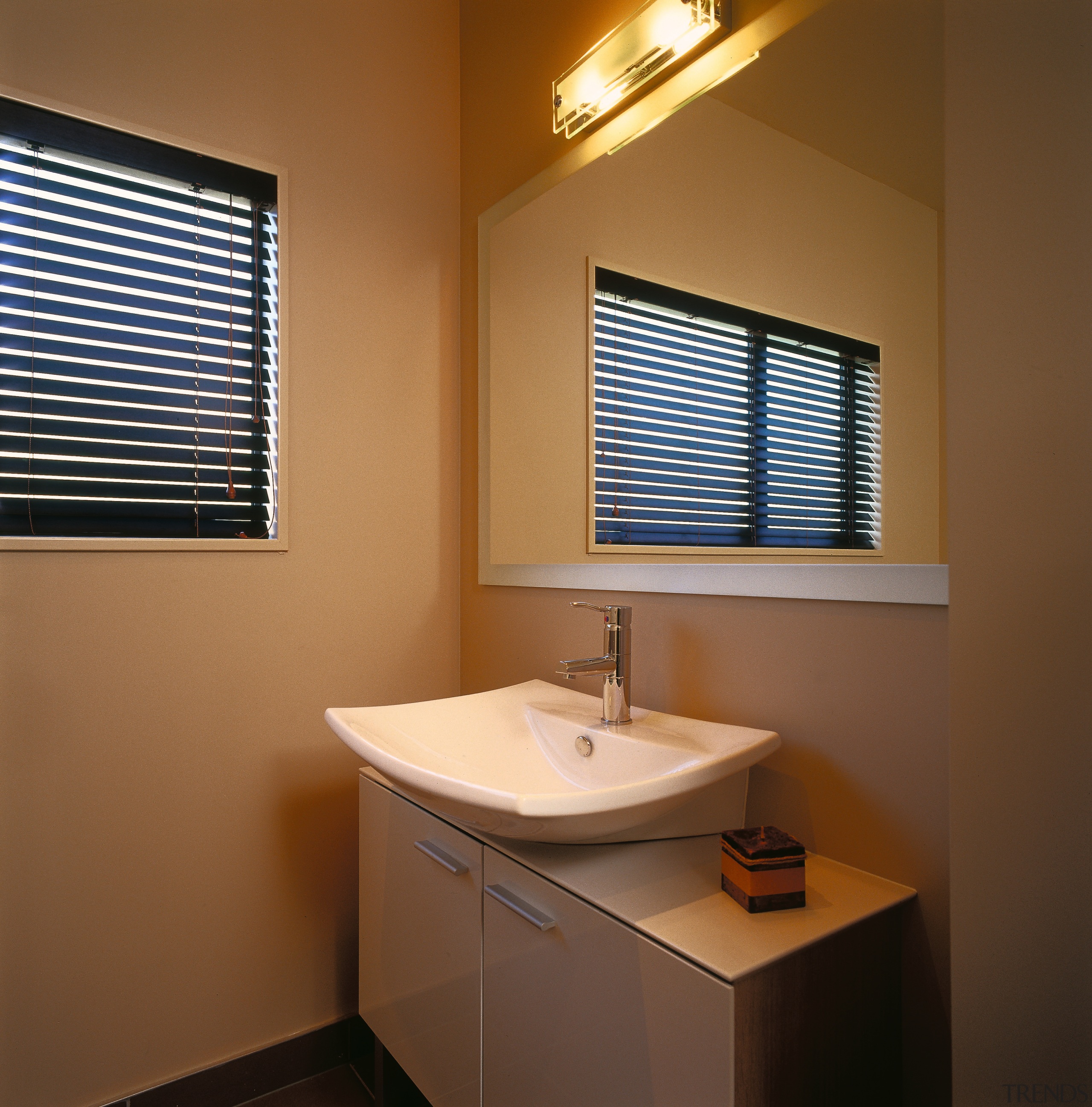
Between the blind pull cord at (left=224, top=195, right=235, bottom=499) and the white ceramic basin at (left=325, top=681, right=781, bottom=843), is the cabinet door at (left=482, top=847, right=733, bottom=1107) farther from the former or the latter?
the blind pull cord at (left=224, top=195, right=235, bottom=499)

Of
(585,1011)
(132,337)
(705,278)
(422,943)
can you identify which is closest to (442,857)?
(422,943)

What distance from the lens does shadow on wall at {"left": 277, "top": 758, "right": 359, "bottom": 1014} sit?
156 cm

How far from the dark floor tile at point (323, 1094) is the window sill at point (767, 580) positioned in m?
1.10

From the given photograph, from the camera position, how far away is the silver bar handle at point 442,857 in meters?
1.08

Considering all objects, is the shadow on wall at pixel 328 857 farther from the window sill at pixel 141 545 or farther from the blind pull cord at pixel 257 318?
the blind pull cord at pixel 257 318

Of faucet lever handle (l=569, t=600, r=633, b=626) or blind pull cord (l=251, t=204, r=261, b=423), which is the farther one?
blind pull cord (l=251, t=204, r=261, b=423)

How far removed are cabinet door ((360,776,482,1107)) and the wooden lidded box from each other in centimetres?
37

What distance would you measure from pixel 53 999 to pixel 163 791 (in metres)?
0.37

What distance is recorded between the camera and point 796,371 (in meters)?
1.08

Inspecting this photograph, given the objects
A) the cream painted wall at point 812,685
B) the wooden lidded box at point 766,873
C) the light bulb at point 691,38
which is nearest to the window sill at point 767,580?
the cream painted wall at point 812,685

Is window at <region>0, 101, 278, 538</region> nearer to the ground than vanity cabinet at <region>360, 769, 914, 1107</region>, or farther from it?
farther from it

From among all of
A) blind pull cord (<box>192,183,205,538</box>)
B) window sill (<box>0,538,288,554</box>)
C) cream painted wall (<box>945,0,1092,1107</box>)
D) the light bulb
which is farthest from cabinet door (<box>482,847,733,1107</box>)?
the light bulb

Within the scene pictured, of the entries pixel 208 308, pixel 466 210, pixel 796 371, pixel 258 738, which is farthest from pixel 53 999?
pixel 466 210

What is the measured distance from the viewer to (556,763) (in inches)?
47.9
